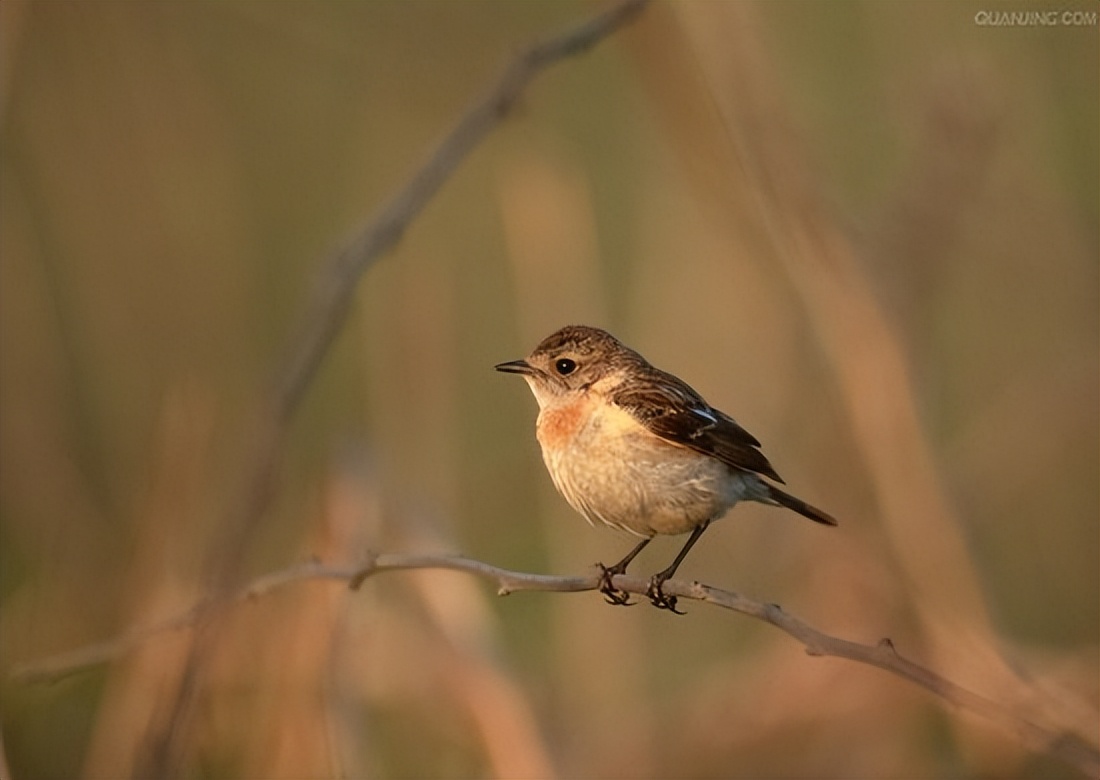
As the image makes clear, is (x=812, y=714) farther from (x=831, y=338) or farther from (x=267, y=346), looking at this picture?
(x=267, y=346)

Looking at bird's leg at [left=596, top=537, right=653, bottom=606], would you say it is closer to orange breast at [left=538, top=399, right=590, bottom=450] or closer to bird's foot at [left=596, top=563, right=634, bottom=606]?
bird's foot at [left=596, top=563, right=634, bottom=606]

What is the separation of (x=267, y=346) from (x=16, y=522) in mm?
1520

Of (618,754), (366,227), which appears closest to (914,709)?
(618,754)

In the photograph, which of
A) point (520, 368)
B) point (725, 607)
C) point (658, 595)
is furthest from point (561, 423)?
point (725, 607)

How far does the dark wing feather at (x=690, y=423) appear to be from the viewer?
3035 millimetres

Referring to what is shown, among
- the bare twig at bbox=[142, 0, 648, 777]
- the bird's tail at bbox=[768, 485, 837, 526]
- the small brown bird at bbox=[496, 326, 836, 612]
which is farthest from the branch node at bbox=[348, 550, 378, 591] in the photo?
the bird's tail at bbox=[768, 485, 837, 526]

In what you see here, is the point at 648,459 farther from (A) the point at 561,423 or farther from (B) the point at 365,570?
(B) the point at 365,570

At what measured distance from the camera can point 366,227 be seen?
104 inches

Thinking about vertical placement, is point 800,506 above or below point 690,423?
below

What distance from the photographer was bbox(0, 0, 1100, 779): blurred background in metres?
3.60

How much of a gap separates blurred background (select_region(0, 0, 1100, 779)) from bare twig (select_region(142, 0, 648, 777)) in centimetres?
39

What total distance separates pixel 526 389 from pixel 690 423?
1.89m

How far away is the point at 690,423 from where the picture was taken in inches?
123

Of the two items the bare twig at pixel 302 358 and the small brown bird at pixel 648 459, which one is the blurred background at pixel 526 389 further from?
the small brown bird at pixel 648 459
